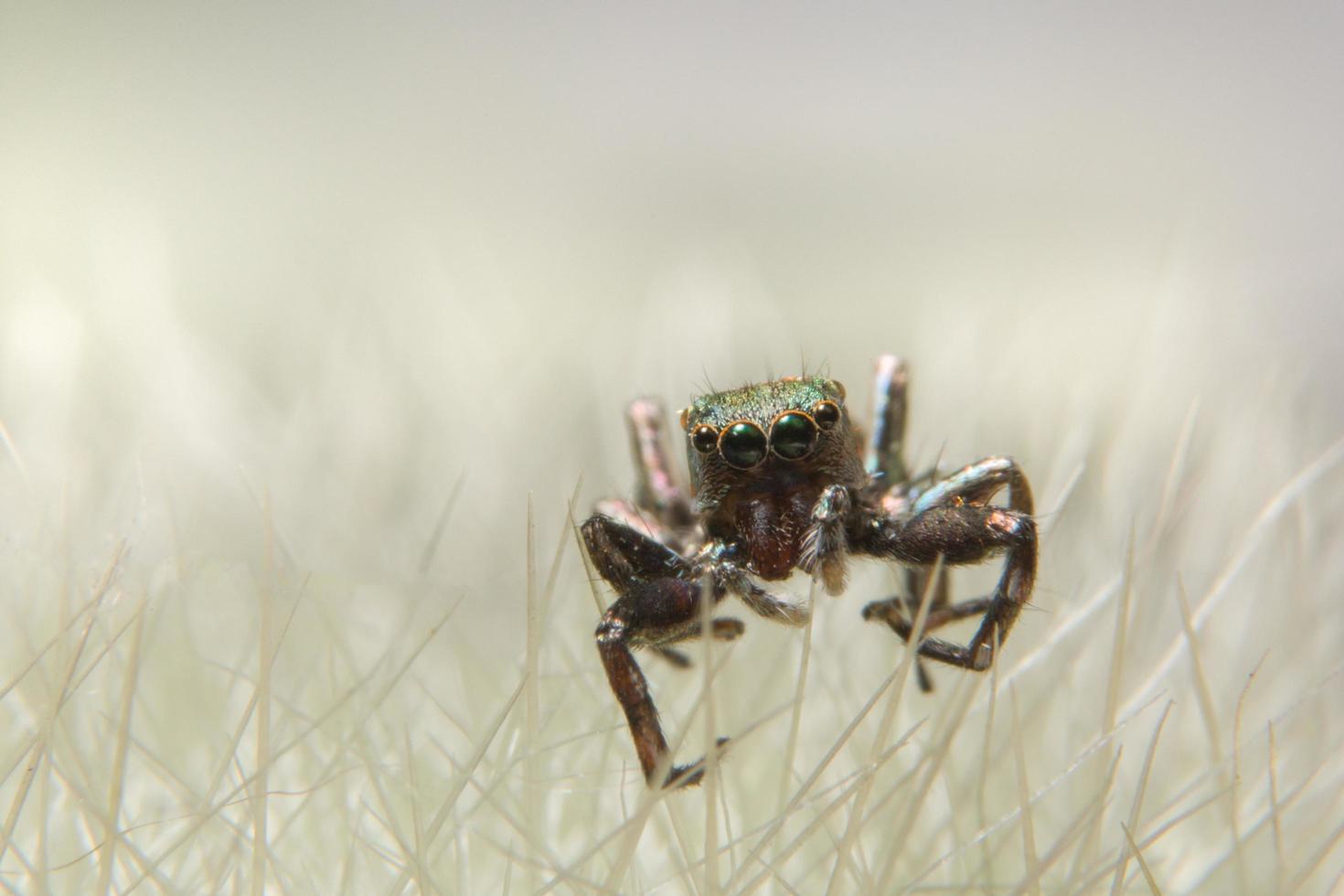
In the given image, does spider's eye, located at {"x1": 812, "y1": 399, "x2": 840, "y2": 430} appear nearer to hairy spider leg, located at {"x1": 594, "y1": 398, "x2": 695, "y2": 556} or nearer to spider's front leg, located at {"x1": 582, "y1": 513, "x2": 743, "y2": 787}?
spider's front leg, located at {"x1": 582, "y1": 513, "x2": 743, "y2": 787}

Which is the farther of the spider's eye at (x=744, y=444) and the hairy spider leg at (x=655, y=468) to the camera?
the hairy spider leg at (x=655, y=468)

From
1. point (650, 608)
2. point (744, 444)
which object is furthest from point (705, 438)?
point (650, 608)

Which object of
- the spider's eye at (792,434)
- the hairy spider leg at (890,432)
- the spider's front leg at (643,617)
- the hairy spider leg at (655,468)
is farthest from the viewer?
the hairy spider leg at (655,468)

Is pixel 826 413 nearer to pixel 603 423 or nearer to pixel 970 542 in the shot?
pixel 970 542

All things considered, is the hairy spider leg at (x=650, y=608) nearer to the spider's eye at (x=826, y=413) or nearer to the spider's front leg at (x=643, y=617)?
the spider's front leg at (x=643, y=617)

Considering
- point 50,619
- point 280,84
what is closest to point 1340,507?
point 50,619

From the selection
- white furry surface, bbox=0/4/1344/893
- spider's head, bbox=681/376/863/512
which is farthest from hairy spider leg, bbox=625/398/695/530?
spider's head, bbox=681/376/863/512

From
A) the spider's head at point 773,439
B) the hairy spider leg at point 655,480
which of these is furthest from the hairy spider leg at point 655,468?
the spider's head at point 773,439
